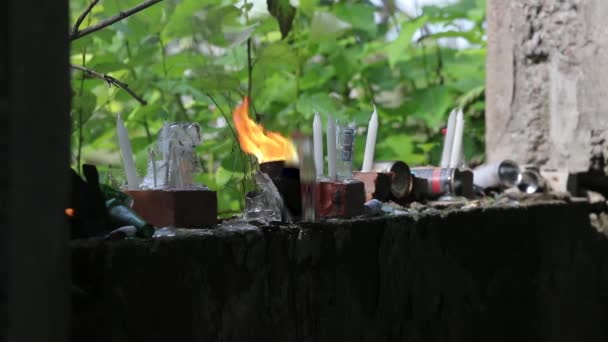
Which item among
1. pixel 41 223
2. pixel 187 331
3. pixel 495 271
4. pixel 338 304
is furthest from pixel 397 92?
pixel 41 223

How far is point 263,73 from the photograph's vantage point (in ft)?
8.78

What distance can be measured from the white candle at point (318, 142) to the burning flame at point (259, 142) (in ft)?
0.36

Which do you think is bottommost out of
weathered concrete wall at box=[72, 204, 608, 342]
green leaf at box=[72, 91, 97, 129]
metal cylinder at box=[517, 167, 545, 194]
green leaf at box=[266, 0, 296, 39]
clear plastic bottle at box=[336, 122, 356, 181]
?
weathered concrete wall at box=[72, 204, 608, 342]

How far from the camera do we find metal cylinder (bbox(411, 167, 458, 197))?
7.88ft

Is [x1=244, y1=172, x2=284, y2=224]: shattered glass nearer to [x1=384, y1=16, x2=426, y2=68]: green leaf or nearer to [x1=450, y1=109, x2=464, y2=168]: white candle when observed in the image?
[x1=450, y1=109, x2=464, y2=168]: white candle

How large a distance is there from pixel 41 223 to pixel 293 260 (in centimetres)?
65

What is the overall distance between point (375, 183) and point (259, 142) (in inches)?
18.1

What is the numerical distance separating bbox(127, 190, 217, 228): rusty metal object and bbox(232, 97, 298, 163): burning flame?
0.76ft

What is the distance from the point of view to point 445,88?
145 inches

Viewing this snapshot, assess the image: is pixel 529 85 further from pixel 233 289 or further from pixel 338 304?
pixel 233 289

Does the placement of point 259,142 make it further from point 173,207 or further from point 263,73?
point 263,73

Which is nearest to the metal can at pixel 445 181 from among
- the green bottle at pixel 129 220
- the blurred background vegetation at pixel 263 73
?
the blurred background vegetation at pixel 263 73

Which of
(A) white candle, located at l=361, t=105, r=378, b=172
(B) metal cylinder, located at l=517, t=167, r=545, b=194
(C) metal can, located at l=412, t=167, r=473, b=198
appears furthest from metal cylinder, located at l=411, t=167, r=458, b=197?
(B) metal cylinder, located at l=517, t=167, r=545, b=194

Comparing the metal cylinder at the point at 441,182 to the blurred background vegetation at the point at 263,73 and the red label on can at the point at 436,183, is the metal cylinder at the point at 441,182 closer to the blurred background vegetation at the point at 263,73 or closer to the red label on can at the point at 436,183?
the red label on can at the point at 436,183
